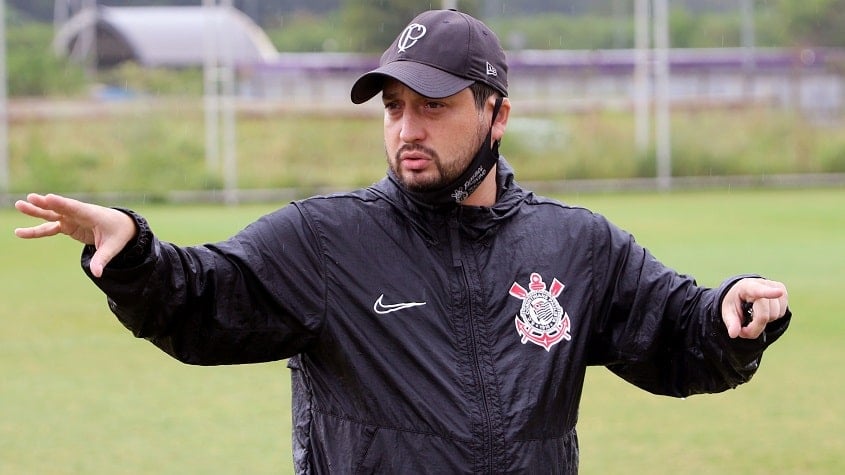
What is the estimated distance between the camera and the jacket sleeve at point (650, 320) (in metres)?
3.29

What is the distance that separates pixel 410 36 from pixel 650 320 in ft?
2.89

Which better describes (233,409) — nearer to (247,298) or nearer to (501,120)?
(501,120)

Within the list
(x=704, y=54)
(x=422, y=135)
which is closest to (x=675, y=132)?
(x=704, y=54)

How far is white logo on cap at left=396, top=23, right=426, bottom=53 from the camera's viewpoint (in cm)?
330

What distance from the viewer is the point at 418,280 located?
10.2 ft

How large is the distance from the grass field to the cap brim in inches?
173

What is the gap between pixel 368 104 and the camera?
37.5m

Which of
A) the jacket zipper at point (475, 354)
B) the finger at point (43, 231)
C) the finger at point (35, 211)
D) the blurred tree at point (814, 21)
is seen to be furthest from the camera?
the blurred tree at point (814, 21)

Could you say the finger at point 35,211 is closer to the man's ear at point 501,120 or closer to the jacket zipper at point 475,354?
the jacket zipper at point 475,354

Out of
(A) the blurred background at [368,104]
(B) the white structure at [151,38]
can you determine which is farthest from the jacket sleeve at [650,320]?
(B) the white structure at [151,38]

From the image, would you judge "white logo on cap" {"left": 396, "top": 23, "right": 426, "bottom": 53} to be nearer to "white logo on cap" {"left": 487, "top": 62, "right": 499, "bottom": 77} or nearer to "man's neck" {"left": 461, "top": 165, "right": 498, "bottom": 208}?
"white logo on cap" {"left": 487, "top": 62, "right": 499, "bottom": 77}

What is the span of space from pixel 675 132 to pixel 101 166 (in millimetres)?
13922

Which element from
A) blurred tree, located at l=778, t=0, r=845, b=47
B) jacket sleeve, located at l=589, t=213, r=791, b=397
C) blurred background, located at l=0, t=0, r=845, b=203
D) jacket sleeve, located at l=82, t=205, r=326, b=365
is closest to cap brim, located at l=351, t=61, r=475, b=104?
jacket sleeve, located at l=82, t=205, r=326, b=365

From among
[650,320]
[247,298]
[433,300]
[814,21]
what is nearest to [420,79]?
[433,300]
